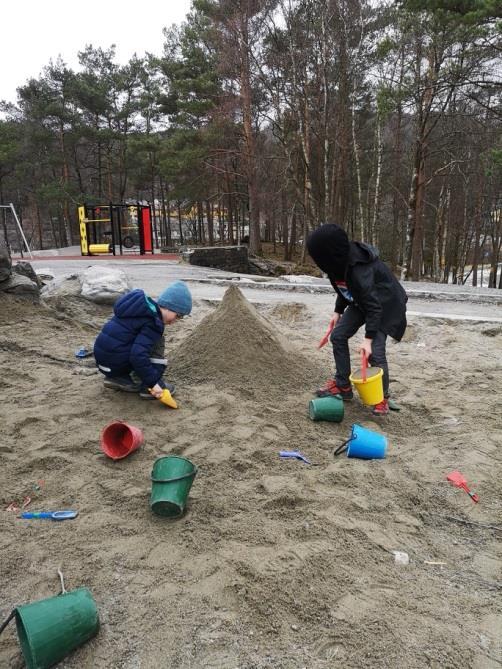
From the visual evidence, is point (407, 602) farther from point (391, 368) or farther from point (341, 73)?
point (341, 73)

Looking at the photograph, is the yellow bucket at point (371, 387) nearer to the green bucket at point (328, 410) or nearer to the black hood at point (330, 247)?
the green bucket at point (328, 410)

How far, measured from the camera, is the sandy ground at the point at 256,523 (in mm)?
1348

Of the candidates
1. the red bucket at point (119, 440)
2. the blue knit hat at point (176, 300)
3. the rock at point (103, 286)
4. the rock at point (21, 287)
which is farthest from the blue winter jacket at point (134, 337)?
the rock at point (103, 286)

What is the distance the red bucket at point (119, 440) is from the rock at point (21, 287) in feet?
Result: 11.5

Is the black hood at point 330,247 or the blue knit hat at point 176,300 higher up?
the black hood at point 330,247

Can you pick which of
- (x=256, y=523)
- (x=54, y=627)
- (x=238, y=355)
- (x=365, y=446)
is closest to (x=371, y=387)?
(x=365, y=446)

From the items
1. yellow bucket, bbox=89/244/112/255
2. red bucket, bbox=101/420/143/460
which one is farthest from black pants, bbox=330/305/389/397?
yellow bucket, bbox=89/244/112/255

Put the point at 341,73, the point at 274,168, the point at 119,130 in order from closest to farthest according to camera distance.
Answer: the point at 341,73, the point at 274,168, the point at 119,130

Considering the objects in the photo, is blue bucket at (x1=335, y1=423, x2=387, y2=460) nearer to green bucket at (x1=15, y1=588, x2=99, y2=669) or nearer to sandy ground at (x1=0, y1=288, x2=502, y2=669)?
sandy ground at (x1=0, y1=288, x2=502, y2=669)

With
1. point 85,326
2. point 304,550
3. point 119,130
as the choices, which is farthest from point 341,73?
point 119,130

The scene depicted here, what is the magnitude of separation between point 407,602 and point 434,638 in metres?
0.15

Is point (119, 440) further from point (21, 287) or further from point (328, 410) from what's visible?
point (21, 287)

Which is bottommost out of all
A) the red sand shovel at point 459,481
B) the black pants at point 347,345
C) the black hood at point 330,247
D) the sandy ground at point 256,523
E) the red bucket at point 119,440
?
the red sand shovel at point 459,481

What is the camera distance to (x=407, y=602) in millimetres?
1485
